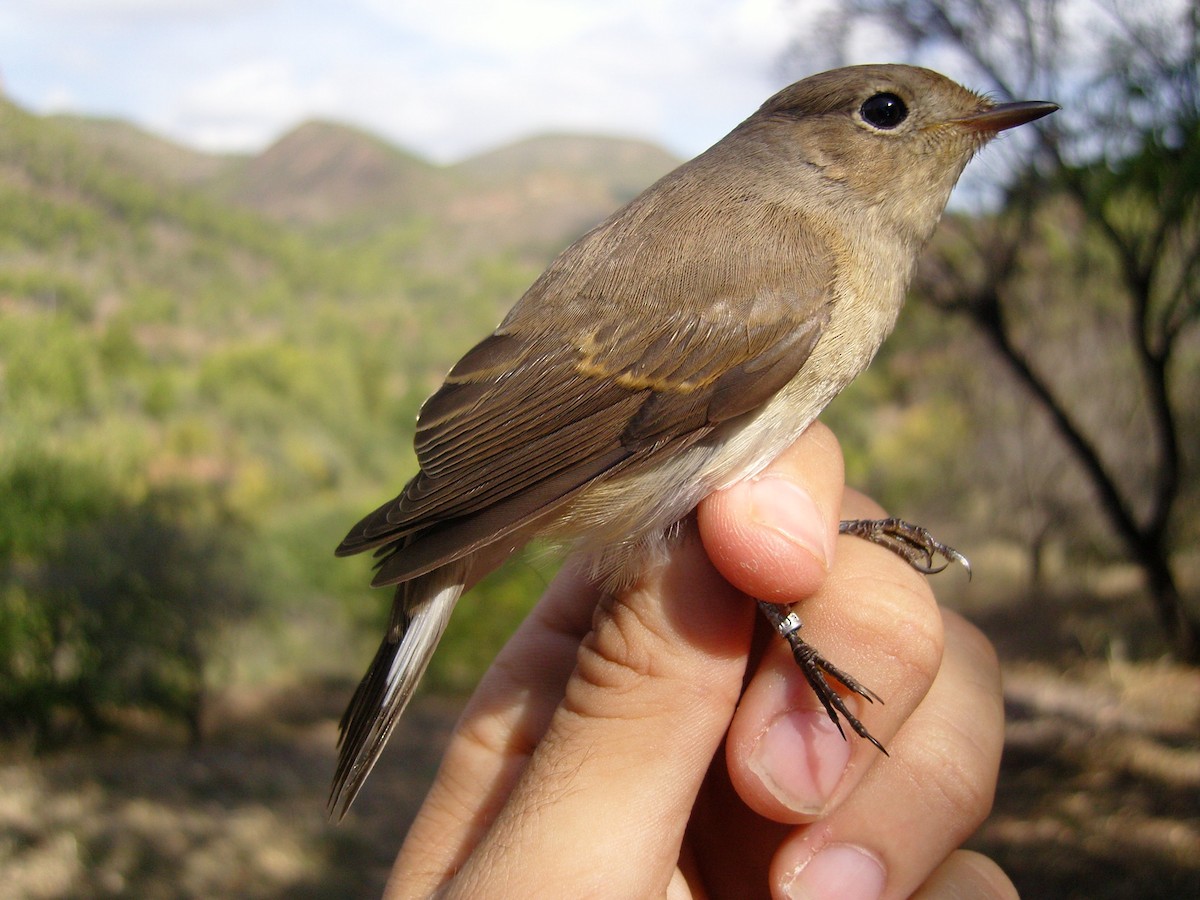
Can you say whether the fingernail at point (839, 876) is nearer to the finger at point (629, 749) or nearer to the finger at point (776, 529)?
the finger at point (629, 749)

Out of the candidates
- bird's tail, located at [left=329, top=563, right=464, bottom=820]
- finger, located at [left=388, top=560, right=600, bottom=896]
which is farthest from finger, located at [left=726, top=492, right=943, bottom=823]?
bird's tail, located at [left=329, top=563, right=464, bottom=820]

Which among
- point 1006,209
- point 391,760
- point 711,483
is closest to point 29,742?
point 391,760

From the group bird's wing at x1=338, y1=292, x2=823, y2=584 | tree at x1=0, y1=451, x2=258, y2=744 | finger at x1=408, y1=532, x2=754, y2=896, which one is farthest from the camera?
tree at x1=0, y1=451, x2=258, y2=744

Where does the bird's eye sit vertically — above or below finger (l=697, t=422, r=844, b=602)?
above

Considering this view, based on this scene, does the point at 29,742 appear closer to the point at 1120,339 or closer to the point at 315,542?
the point at 315,542

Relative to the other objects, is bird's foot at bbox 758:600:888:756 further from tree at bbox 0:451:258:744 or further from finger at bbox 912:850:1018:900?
tree at bbox 0:451:258:744

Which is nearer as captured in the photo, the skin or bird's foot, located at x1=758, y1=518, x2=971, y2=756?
the skin

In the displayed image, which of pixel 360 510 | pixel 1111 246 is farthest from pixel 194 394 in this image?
pixel 1111 246

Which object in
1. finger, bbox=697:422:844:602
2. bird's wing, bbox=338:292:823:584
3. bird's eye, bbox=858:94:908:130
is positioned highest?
bird's eye, bbox=858:94:908:130

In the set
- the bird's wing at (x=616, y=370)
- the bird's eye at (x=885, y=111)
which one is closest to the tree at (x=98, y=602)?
the bird's wing at (x=616, y=370)
